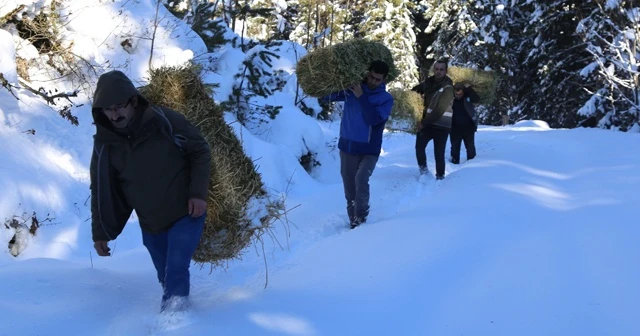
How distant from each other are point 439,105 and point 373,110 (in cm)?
289

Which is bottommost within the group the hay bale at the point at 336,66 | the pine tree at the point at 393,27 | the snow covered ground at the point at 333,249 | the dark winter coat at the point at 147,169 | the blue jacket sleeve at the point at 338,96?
the snow covered ground at the point at 333,249

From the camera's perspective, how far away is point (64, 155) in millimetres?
6496

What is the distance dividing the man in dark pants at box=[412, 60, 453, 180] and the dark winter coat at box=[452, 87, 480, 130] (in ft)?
4.28

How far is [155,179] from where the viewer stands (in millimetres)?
3330

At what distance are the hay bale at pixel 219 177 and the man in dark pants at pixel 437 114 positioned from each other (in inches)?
167

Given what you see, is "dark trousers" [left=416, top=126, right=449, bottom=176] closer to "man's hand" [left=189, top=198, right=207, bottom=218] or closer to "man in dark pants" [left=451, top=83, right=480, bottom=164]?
"man in dark pants" [left=451, top=83, right=480, bottom=164]

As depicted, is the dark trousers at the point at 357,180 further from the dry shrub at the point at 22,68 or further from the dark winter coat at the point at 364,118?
the dry shrub at the point at 22,68

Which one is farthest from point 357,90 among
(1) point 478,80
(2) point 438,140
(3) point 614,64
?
(3) point 614,64

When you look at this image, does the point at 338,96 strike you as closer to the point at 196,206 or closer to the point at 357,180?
the point at 357,180

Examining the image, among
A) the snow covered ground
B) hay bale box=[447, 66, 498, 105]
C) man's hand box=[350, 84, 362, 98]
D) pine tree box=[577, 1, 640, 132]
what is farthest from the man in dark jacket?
pine tree box=[577, 1, 640, 132]

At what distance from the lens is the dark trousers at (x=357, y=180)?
19.5ft

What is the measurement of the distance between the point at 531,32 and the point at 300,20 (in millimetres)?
14896

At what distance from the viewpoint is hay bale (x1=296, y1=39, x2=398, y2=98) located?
5883mm

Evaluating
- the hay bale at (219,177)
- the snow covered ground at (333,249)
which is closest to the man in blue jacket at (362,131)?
the snow covered ground at (333,249)
